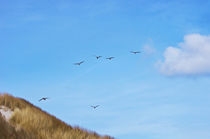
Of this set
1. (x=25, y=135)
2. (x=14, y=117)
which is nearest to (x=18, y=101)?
(x=14, y=117)

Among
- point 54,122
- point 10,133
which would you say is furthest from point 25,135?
point 54,122

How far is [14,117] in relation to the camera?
1645 centimetres

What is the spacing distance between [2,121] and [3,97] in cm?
636

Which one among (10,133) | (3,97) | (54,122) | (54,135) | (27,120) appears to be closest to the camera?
(10,133)

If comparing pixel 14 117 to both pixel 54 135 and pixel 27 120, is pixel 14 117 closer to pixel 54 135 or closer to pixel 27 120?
pixel 27 120

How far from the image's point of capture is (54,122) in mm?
17297

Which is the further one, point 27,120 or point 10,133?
point 27,120

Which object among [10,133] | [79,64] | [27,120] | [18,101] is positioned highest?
A: [79,64]

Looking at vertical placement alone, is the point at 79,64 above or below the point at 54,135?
above

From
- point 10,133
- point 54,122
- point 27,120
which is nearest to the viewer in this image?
point 10,133

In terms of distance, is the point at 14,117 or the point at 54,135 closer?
the point at 54,135

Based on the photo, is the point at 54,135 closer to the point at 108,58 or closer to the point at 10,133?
the point at 10,133

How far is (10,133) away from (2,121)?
0.68 metres

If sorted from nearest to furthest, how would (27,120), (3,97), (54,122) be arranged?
(27,120), (54,122), (3,97)
